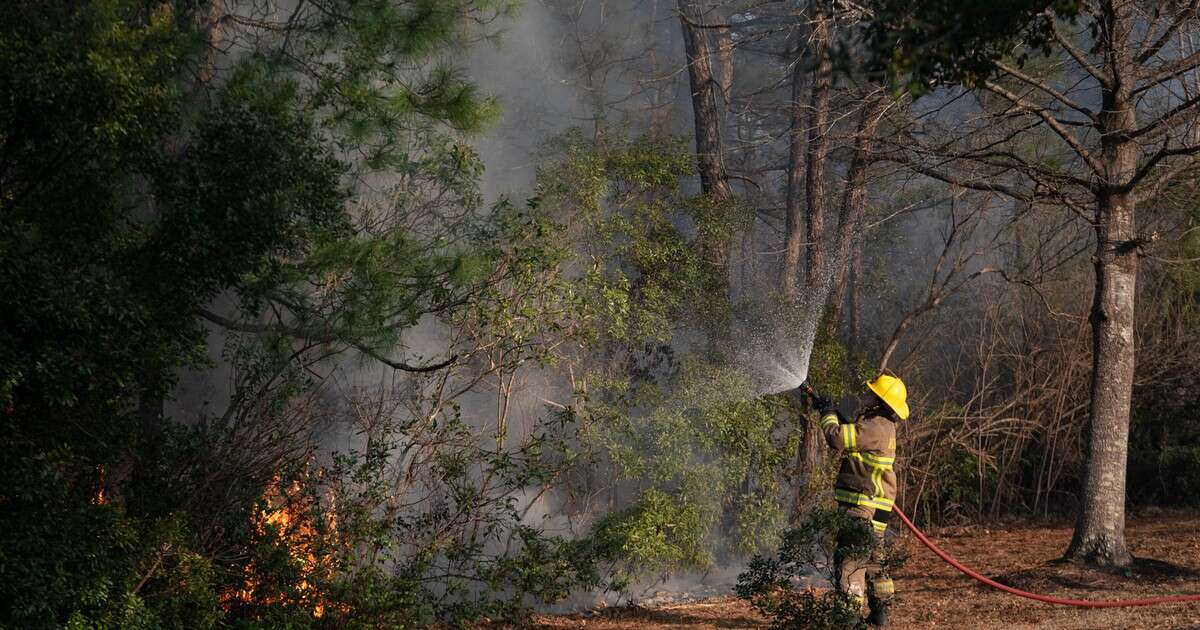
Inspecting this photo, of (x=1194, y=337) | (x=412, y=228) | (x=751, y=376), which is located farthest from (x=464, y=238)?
(x=1194, y=337)

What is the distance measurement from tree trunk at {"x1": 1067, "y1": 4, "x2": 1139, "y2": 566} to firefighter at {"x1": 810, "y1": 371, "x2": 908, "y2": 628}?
9.07ft

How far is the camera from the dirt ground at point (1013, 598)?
7824 millimetres

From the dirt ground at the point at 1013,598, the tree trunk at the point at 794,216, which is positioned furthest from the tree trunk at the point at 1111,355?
the tree trunk at the point at 794,216

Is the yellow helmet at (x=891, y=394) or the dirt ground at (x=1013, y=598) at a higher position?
the yellow helmet at (x=891, y=394)

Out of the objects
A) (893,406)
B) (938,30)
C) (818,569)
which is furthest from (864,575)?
(938,30)

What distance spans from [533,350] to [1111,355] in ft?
16.6

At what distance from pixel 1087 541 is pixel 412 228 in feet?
Answer: 21.1

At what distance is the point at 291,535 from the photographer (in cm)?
685

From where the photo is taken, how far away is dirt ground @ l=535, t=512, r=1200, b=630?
308 inches

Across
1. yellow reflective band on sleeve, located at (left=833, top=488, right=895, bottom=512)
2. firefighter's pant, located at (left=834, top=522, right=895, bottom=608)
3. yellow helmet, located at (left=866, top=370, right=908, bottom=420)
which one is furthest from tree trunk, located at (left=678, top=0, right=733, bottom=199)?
firefighter's pant, located at (left=834, top=522, right=895, bottom=608)

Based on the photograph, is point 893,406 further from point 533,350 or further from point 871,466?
point 533,350

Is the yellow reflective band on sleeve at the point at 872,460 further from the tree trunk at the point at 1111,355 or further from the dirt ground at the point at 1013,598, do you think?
the tree trunk at the point at 1111,355

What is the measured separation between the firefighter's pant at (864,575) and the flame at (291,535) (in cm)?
337

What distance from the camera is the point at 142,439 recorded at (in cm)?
640
